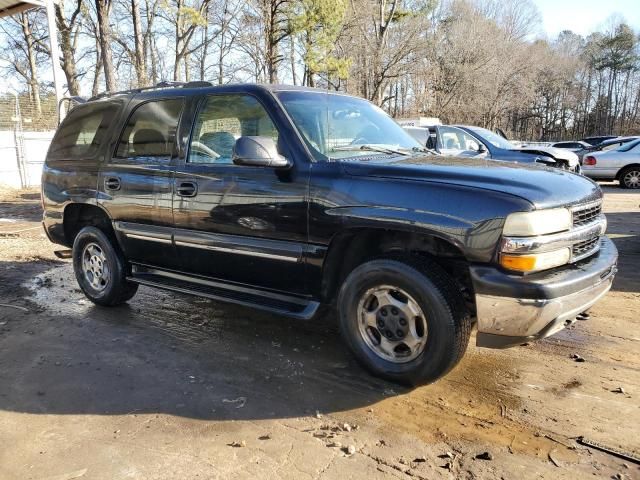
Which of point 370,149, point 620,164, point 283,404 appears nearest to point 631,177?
point 620,164

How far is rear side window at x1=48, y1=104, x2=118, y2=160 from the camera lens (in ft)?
16.3

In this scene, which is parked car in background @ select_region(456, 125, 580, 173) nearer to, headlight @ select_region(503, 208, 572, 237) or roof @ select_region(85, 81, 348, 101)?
roof @ select_region(85, 81, 348, 101)

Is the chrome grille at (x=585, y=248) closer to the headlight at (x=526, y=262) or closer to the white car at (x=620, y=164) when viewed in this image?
the headlight at (x=526, y=262)

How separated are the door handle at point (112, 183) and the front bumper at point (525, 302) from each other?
10.7ft

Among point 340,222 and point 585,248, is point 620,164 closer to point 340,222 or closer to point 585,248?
point 585,248

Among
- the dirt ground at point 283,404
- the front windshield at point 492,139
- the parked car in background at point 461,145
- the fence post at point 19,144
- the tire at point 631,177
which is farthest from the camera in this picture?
the fence post at point 19,144

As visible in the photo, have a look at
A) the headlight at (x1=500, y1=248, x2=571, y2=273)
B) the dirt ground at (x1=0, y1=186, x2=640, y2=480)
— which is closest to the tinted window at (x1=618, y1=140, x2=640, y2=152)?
the dirt ground at (x1=0, y1=186, x2=640, y2=480)

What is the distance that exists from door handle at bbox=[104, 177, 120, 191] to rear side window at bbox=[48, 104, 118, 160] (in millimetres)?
394

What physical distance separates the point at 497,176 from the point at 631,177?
15.1 metres

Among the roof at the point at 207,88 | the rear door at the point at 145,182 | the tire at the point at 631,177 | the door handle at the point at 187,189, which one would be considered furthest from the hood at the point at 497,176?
the tire at the point at 631,177

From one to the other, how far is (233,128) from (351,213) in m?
1.34

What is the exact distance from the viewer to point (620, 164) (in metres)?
15.8

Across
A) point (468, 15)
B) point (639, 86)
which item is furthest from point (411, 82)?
point (639, 86)

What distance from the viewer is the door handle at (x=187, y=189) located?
13.4ft
